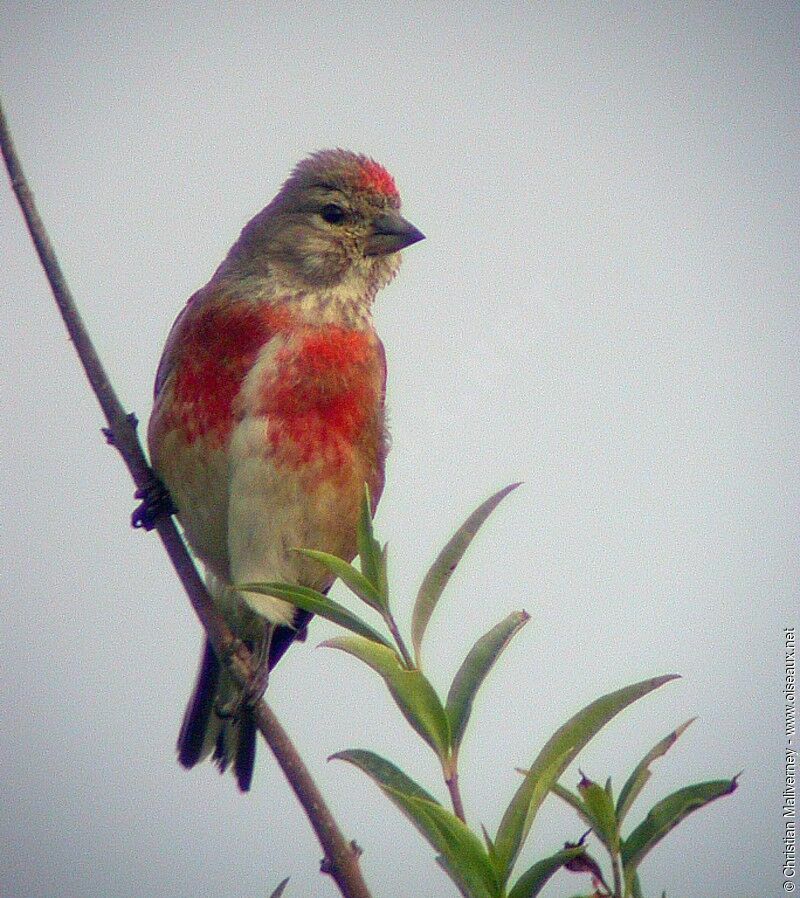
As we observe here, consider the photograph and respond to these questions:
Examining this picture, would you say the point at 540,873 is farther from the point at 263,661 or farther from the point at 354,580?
the point at 263,661

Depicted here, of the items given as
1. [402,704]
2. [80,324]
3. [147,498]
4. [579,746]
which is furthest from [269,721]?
[147,498]

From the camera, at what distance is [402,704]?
1909 millimetres

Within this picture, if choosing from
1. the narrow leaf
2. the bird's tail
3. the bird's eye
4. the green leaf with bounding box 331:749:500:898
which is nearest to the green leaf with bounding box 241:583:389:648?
the green leaf with bounding box 331:749:500:898

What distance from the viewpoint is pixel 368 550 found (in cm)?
213

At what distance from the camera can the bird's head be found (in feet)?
14.7

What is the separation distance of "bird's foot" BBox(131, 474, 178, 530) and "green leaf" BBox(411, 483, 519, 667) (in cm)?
195

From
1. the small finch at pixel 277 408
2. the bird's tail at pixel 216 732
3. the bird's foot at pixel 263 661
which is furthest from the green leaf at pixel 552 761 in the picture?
the bird's tail at pixel 216 732

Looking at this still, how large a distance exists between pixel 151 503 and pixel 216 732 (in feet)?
3.18

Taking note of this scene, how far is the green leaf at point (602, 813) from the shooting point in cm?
183

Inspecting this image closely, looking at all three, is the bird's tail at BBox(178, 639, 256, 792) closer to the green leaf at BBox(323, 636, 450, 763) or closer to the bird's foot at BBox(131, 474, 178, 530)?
the bird's foot at BBox(131, 474, 178, 530)

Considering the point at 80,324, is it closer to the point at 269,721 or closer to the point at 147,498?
the point at 269,721

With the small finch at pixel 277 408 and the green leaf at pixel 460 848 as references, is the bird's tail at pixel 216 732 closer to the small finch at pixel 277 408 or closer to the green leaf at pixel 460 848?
the small finch at pixel 277 408

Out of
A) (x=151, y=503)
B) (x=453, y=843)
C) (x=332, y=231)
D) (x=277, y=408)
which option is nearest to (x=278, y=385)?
(x=277, y=408)

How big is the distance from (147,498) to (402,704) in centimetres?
221
